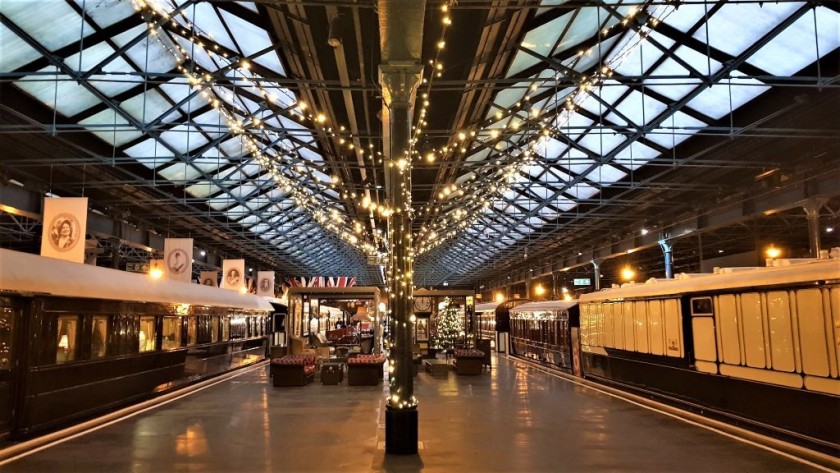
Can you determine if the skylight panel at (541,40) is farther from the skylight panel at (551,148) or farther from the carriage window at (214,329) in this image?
the carriage window at (214,329)

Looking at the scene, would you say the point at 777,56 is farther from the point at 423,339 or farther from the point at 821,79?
the point at 423,339

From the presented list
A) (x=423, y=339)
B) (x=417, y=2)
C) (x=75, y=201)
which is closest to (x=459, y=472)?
(x=417, y=2)

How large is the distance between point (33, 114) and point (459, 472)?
1218 centimetres

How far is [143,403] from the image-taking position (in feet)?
39.8

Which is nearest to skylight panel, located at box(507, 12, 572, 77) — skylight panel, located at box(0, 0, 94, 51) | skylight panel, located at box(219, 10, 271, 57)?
skylight panel, located at box(219, 10, 271, 57)

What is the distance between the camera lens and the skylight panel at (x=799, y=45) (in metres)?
9.96

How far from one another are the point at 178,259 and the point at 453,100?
1303cm

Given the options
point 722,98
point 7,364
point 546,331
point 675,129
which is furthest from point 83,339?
point 546,331

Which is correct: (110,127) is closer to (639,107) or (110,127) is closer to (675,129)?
(639,107)

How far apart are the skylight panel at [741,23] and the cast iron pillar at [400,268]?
19.2 feet

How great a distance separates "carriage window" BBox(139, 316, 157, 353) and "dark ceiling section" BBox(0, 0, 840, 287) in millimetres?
4398

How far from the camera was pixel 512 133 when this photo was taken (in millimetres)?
13703

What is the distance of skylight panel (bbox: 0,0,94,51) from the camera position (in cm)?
975

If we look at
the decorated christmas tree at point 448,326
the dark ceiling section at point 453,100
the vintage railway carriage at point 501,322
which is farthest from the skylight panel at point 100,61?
the vintage railway carriage at point 501,322
